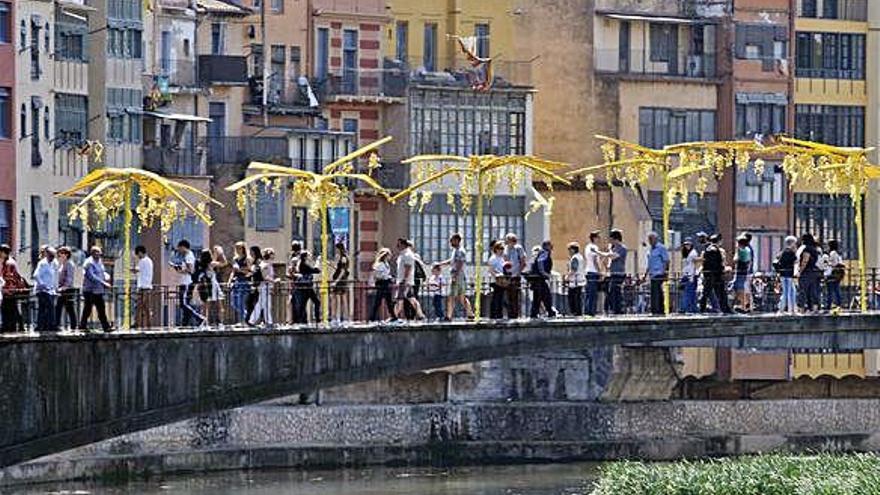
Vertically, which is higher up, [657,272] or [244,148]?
[244,148]

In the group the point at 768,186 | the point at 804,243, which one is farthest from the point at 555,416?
the point at 804,243

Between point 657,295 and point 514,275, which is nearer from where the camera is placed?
point 514,275

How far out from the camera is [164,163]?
132 metres

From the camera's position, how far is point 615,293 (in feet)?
341

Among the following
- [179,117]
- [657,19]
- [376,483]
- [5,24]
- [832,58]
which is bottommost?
[376,483]

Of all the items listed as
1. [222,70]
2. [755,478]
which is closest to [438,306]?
[755,478]

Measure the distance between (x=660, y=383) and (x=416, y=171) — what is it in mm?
9702

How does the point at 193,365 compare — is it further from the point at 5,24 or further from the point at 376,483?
the point at 376,483

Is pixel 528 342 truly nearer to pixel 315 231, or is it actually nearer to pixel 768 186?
pixel 315 231

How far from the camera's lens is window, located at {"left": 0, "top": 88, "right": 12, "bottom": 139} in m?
118

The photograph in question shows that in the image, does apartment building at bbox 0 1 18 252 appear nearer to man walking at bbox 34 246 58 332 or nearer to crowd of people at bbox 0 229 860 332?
crowd of people at bbox 0 229 860 332

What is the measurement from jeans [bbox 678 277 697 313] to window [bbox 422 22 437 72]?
3810 cm

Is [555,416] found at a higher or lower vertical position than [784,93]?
lower

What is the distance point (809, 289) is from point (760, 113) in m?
45.2
